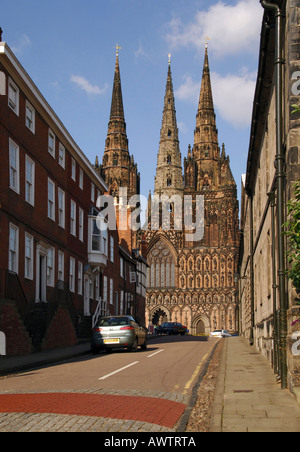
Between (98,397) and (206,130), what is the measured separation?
111652mm

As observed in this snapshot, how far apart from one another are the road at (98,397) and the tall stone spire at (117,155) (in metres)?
99.8

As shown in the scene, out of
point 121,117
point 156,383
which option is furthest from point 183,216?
point 156,383

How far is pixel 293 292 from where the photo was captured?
1034 cm

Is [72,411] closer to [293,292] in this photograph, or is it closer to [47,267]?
[293,292]

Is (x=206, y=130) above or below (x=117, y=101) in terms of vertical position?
below

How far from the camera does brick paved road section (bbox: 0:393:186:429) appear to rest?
342 inches

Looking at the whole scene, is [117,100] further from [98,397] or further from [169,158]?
[98,397]

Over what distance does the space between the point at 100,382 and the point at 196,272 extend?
95.8 meters

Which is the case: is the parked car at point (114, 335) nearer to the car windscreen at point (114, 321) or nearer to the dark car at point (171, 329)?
the car windscreen at point (114, 321)

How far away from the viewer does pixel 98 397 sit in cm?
1050

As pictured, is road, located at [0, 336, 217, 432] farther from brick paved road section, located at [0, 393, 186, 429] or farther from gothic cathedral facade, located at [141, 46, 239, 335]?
gothic cathedral facade, located at [141, 46, 239, 335]

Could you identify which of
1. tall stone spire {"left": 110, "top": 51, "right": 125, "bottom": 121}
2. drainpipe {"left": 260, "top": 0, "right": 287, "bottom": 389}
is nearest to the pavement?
drainpipe {"left": 260, "top": 0, "right": 287, "bottom": 389}

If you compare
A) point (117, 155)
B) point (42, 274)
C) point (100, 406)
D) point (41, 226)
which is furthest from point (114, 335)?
point (117, 155)

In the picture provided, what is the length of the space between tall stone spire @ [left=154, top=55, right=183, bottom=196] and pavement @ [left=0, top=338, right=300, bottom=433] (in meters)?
110
